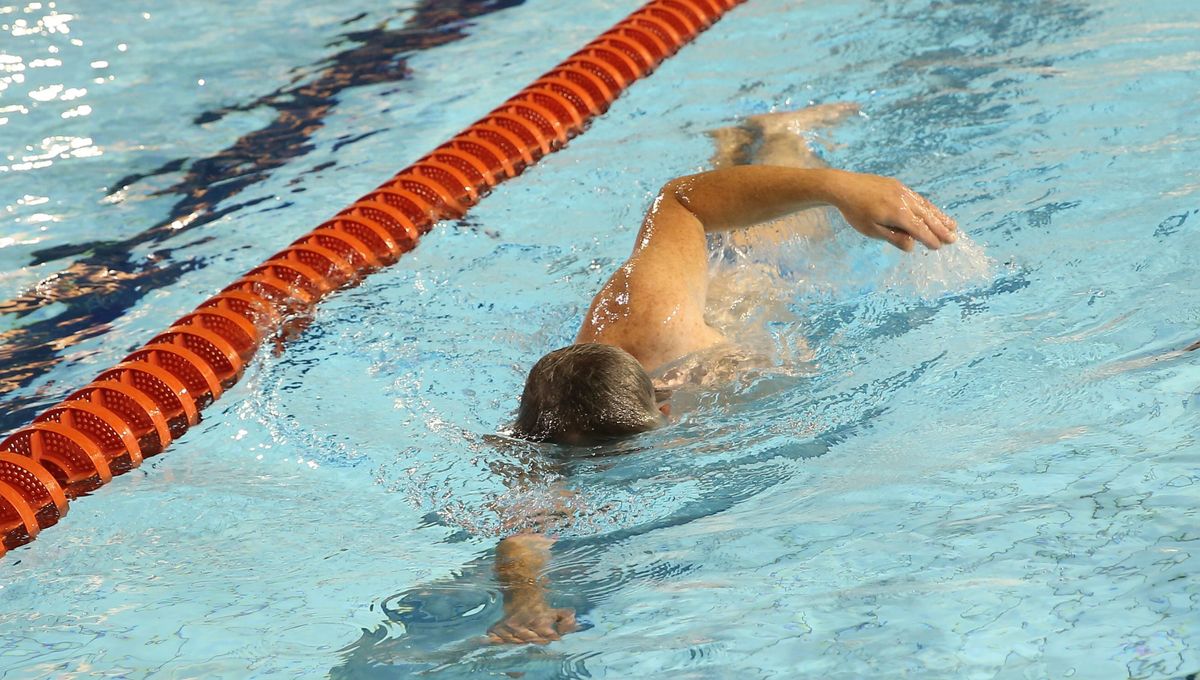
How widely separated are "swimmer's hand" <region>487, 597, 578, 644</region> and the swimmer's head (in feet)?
1.08

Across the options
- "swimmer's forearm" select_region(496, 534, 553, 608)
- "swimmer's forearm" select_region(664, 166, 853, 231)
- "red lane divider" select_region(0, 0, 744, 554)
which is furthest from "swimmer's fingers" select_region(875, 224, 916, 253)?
"red lane divider" select_region(0, 0, 744, 554)

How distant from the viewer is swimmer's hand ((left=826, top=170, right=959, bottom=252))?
8.21ft

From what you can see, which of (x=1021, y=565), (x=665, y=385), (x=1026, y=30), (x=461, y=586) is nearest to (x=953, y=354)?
(x=665, y=385)

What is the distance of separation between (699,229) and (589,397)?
76cm

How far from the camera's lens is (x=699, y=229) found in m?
2.88

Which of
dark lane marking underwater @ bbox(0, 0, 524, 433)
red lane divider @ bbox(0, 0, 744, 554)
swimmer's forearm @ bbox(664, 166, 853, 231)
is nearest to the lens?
swimmer's forearm @ bbox(664, 166, 853, 231)

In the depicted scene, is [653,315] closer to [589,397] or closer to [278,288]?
[589,397]

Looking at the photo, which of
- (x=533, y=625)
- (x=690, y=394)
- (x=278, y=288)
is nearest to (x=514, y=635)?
(x=533, y=625)

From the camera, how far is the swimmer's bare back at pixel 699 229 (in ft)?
8.31

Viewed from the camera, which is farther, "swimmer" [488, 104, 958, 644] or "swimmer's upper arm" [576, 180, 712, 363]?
"swimmer's upper arm" [576, 180, 712, 363]

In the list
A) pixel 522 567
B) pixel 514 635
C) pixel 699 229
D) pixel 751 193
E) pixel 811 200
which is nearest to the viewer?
pixel 514 635

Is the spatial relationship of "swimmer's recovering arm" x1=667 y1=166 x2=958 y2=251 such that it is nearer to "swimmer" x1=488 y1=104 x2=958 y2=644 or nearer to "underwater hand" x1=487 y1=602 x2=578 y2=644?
"swimmer" x1=488 y1=104 x2=958 y2=644

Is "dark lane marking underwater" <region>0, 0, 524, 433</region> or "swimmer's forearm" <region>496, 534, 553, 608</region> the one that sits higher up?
"dark lane marking underwater" <region>0, 0, 524, 433</region>

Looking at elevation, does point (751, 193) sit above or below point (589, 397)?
above
